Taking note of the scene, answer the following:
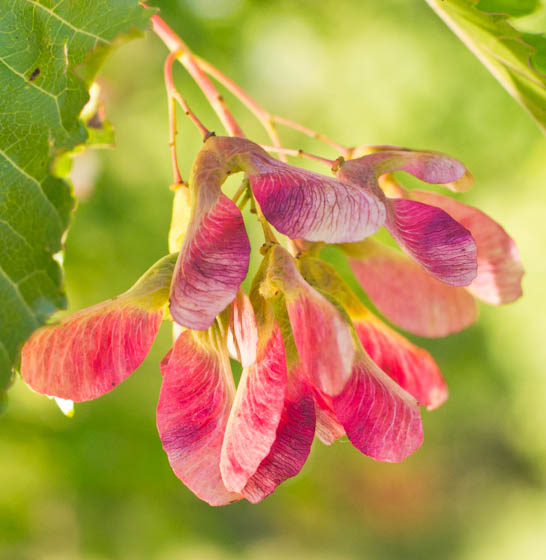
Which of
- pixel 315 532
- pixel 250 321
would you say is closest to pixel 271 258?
pixel 250 321

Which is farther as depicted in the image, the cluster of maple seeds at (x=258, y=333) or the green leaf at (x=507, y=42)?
the green leaf at (x=507, y=42)

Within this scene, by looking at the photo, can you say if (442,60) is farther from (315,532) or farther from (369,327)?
(315,532)

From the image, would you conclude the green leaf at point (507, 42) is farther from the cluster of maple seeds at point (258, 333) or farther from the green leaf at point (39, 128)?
the green leaf at point (39, 128)

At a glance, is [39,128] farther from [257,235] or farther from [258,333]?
[257,235]

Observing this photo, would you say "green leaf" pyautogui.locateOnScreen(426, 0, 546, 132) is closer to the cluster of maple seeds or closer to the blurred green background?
the cluster of maple seeds

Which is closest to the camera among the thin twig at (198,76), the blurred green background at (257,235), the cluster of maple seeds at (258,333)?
the cluster of maple seeds at (258,333)

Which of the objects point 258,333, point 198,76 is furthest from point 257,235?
point 258,333

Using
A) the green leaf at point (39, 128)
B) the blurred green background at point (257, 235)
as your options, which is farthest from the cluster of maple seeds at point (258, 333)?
the blurred green background at point (257, 235)
